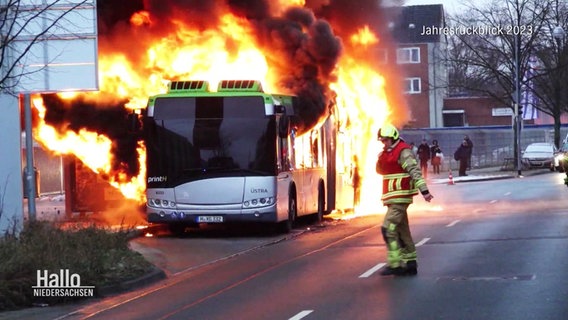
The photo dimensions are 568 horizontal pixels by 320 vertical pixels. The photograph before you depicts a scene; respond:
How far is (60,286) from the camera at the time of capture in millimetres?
11094

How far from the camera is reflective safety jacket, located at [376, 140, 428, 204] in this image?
11828mm

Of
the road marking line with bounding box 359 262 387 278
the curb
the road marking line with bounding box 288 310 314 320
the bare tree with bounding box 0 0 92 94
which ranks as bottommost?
the curb

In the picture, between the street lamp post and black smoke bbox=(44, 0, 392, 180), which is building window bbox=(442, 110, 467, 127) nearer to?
the street lamp post

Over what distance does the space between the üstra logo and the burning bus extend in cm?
674

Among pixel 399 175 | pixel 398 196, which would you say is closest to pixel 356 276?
pixel 398 196

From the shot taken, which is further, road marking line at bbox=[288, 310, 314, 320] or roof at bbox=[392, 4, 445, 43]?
roof at bbox=[392, 4, 445, 43]

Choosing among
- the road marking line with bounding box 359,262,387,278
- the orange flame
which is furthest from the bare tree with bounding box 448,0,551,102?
the road marking line with bounding box 359,262,387,278

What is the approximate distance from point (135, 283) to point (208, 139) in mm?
6247

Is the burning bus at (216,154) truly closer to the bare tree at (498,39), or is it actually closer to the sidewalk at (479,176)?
the sidewalk at (479,176)

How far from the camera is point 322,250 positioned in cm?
1566

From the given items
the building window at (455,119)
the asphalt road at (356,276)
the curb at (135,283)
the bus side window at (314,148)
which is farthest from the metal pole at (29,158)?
the building window at (455,119)

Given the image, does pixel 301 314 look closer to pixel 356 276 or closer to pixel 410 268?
pixel 356 276

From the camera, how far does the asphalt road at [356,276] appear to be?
9.71 m

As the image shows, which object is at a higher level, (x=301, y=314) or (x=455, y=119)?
(x=455, y=119)
